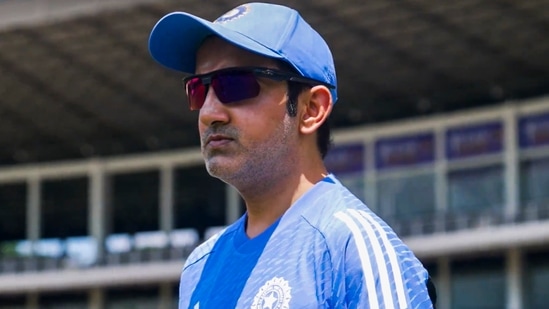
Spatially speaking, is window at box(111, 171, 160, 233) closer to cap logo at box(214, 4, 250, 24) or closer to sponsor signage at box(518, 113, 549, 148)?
sponsor signage at box(518, 113, 549, 148)

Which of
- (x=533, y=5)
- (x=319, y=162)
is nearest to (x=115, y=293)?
(x=533, y=5)

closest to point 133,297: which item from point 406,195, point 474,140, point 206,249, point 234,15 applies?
point 406,195

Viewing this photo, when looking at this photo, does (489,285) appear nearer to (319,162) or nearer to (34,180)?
(34,180)

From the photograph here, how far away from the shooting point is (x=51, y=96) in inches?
1083

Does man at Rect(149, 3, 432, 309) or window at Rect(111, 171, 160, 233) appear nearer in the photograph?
man at Rect(149, 3, 432, 309)

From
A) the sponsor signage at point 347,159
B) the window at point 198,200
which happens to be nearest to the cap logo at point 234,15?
the sponsor signage at point 347,159

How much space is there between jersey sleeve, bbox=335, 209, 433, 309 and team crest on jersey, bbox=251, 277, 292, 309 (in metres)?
0.10

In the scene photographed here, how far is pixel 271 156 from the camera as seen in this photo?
2309 millimetres

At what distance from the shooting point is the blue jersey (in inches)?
81.3

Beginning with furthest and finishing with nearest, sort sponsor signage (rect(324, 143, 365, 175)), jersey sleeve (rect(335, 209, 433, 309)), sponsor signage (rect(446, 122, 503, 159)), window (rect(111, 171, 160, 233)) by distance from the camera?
window (rect(111, 171, 160, 233)) → sponsor signage (rect(324, 143, 365, 175)) → sponsor signage (rect(446, 122, 503, 159)) → jersey sleeve (rect(335, 209, 433, 309))

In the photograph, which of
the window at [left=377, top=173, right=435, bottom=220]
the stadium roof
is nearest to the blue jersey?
the stadium roof

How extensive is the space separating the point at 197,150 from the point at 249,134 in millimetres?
26672

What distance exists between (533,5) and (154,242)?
11.8 metres

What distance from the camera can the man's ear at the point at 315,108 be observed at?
2.34m
